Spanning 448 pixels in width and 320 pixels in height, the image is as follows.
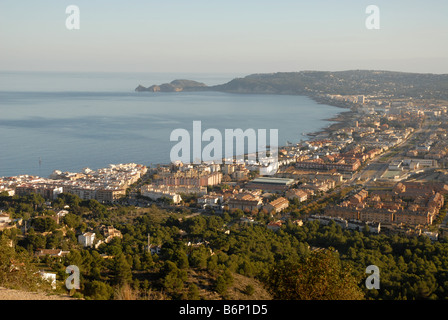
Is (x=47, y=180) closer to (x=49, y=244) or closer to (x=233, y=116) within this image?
(x=49, y=244)

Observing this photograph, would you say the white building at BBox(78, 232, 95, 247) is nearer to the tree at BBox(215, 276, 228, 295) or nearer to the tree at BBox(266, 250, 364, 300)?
the tree at BBox(215, 276, 228, 295)

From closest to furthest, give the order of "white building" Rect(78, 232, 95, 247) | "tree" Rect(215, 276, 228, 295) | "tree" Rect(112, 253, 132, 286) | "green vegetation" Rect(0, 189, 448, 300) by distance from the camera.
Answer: "green vegetation" Rect(0, 189, 448, 300) < "tree" Rect(215, 276, 228, 295) < "tree" Rect(112, 253, 132, 286) < "white building" Rect(78, 232, 95, 247)

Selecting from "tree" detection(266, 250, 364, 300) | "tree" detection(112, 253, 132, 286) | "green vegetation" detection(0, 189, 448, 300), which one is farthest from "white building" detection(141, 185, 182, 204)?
"tree" detection(266, 250, 364, 300)

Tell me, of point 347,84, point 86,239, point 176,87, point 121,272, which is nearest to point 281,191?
point 86,239

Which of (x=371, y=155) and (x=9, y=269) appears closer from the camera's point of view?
(x=9, y=269)

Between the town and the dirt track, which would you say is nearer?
the dirt track
